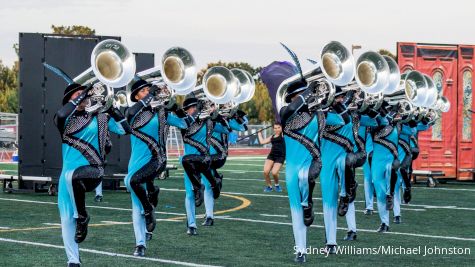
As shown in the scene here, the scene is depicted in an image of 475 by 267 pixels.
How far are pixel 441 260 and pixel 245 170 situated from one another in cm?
2317

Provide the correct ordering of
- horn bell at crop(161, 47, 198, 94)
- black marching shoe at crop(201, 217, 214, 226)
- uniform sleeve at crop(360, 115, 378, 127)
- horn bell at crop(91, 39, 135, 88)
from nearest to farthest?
horn bell at crop(91, 39, 135, 88) < horn bell at crop(161, 47, 198, 94) < uniform sleeve at crop(360, 115, 378, 127) < black marching shoe at crop(201, 217, 214, 226)

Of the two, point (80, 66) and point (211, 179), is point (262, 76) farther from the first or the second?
point (211, 179)

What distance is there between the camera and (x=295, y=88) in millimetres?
11703

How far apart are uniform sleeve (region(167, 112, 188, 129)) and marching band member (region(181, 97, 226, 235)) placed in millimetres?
1391

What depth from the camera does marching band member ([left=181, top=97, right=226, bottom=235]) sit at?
1491 cm

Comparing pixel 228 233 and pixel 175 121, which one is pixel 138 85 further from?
pixel 228 233

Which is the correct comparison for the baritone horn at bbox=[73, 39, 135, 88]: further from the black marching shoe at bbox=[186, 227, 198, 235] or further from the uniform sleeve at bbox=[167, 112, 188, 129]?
the black marching shoe at bbox=[186, 227, 198, 235]

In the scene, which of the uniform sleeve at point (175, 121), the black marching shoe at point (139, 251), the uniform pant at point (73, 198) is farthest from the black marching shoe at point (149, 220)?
the uniform pant at point (73, 198)

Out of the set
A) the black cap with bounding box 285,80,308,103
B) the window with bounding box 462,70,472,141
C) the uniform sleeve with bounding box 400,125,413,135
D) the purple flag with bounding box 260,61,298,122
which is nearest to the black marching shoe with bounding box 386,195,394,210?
the uniform sleeve with bounding box 400,125,413,135

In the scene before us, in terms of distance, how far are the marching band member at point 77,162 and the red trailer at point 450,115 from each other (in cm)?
1737

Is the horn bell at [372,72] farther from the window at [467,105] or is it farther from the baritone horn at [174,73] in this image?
the window at [467,105]

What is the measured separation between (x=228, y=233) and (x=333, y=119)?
3.27 m

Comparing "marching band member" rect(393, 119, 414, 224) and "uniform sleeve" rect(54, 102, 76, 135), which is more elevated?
"uniform sleeve" rect(54, 102, 76, 135)

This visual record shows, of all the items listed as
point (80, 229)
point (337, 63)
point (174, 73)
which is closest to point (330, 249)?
point (337, 63)
